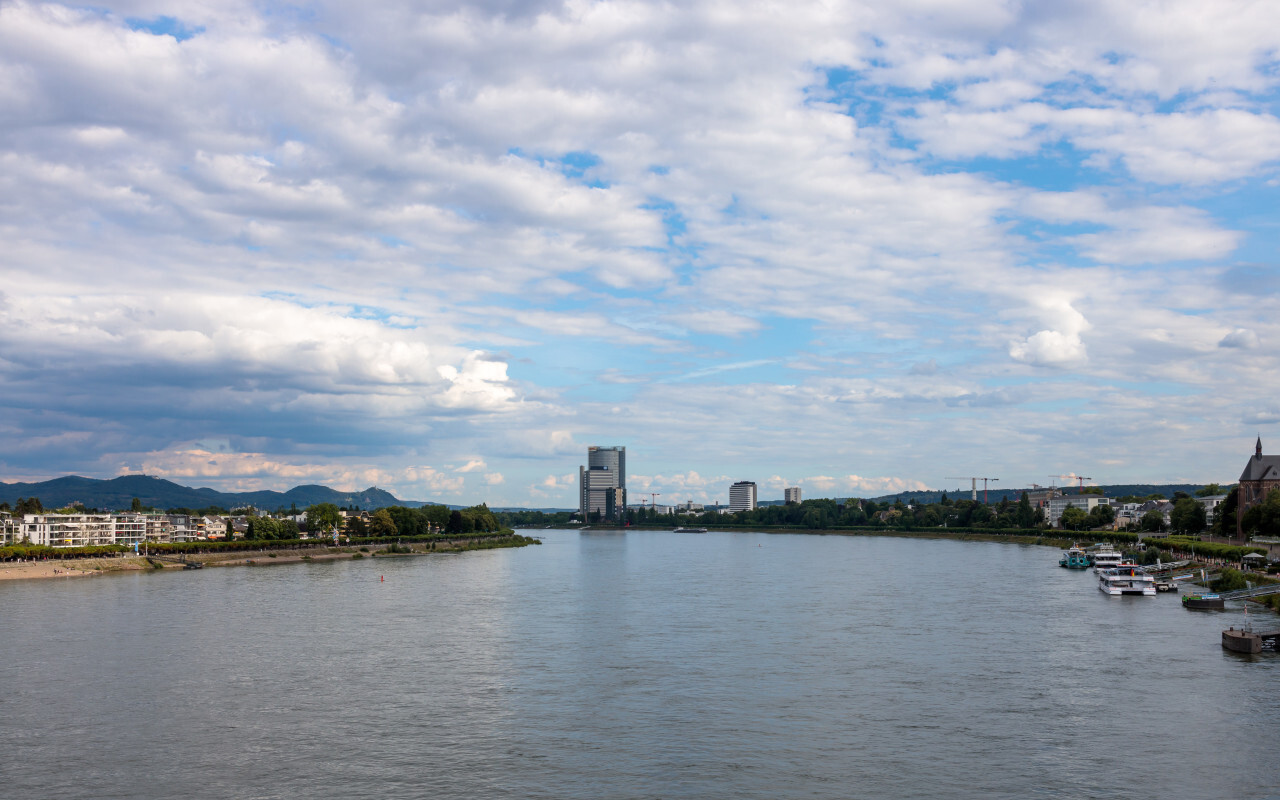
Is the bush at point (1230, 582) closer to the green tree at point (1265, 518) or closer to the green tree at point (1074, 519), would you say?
the green tree at point (1265, 518)

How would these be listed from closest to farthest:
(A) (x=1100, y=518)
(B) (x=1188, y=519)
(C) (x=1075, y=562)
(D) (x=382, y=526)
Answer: (C) (x=1075, y=562) < (B) (x=1188, y=519) < (A) (x=1100, y=518) < (D) (x=382, y=526)

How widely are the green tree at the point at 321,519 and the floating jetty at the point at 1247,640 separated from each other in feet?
515

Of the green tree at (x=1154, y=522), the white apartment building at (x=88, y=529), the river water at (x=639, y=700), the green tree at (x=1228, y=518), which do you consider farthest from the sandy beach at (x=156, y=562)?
the green tree at (x=1154, y=522)

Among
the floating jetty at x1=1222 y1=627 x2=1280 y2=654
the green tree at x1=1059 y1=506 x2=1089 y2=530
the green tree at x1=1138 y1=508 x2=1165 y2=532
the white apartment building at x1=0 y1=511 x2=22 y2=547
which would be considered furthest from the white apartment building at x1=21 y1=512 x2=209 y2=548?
the green tree at x1=1059 y1=506 x2=1089 y2=530

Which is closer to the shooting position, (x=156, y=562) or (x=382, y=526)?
(x=156, y=562)

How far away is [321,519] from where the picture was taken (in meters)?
173

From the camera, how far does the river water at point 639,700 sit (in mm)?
26688

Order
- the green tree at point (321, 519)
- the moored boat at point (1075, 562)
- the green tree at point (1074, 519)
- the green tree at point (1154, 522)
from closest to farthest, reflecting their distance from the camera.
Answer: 1. the moored boat at point (1075, 562)
2. the green tree at point (1154, 522)
3. the green tree at point (321, 519)
4. the green tree at point (1074, 519)

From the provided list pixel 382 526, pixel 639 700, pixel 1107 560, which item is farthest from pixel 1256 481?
pixel 382 526

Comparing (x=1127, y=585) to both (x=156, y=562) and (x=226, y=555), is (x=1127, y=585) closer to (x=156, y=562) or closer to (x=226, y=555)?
(x=156, y=562)

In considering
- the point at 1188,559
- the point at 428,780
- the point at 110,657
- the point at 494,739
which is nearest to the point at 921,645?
the point at 494,739

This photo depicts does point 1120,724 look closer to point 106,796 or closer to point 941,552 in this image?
point 106,796

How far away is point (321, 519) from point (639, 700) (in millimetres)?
151039

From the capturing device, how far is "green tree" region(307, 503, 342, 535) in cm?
17212
